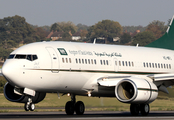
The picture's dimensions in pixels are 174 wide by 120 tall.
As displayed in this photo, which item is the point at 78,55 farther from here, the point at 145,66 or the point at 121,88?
the point at 145,66

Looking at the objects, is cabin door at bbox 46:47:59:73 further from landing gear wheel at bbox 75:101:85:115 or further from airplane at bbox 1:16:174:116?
landing gear wheel at bbox 75:101:85:115

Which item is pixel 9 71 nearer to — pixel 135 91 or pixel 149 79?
pixel 135 91

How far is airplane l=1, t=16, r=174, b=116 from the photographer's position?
28.7 metres

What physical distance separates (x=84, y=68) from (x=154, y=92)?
5413mm

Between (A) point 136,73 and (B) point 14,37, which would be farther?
(B) point 14,37

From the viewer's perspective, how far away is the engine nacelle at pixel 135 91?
100ft

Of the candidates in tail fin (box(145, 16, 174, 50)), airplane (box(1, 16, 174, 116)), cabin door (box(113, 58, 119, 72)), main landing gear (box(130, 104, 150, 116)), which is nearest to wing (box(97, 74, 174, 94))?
airplane (box(1, 16, 174, 116))

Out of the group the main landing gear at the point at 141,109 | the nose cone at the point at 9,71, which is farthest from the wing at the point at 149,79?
the nose cone at the point at 9,71

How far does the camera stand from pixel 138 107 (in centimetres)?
3438

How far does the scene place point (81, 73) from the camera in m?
31.5

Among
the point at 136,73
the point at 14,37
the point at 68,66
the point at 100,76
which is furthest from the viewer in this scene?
the point at 14,37

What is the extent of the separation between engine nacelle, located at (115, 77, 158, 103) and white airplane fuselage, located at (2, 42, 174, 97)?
59.1 inches

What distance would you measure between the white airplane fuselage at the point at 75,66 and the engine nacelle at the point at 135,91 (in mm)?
1502

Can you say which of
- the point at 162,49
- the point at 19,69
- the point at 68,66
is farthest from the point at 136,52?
the point at 19,69
